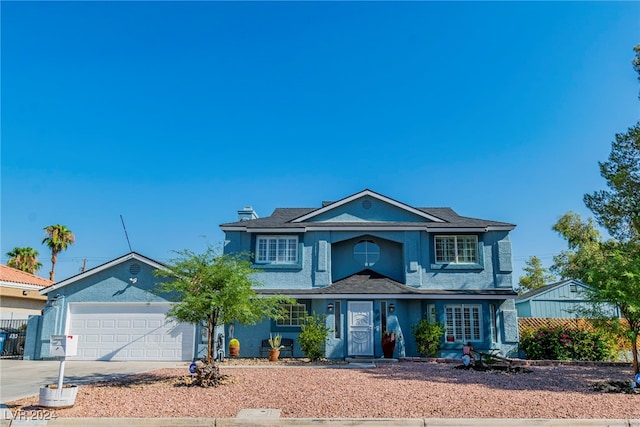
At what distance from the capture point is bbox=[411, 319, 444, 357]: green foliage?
759 inches

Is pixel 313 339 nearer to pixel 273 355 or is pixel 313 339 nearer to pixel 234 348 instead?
pixel 273 355

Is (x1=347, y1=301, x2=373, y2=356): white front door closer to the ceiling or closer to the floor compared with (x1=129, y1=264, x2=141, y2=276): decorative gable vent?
closer to the floor

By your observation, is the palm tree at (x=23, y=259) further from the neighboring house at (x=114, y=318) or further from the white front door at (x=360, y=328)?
the white front door at (x=360, y=328)

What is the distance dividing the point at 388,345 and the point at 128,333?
10702 millimetres

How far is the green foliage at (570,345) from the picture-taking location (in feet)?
61.1

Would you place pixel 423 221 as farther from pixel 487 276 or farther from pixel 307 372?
pixel 307 372

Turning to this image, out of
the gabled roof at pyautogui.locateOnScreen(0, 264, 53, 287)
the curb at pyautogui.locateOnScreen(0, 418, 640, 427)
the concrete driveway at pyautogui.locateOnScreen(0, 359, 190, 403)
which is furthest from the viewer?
the gabled roof at pyautogui.locateOnScreen(0, 264, 53, 287)

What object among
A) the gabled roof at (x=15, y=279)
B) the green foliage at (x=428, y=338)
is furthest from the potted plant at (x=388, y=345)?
the gabled roof at (x=15, y=279)

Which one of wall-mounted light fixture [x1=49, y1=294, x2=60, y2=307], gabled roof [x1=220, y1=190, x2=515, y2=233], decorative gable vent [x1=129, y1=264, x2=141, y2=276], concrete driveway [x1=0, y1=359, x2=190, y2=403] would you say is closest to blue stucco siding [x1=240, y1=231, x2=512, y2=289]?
gabled roof [x1=220, y1=190, x2=515, y2=233]

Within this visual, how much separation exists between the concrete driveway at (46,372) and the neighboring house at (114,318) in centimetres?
82

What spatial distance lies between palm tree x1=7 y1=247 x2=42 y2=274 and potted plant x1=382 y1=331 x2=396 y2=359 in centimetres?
3180

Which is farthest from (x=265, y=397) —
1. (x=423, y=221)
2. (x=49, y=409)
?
(x=423, y=221)

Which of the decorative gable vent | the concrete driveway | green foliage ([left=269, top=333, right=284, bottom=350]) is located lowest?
the concrete driveway

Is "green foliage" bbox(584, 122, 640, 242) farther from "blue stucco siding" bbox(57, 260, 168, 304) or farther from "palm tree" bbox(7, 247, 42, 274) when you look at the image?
"palm tree" bbox(7, 247, 42, 274)
